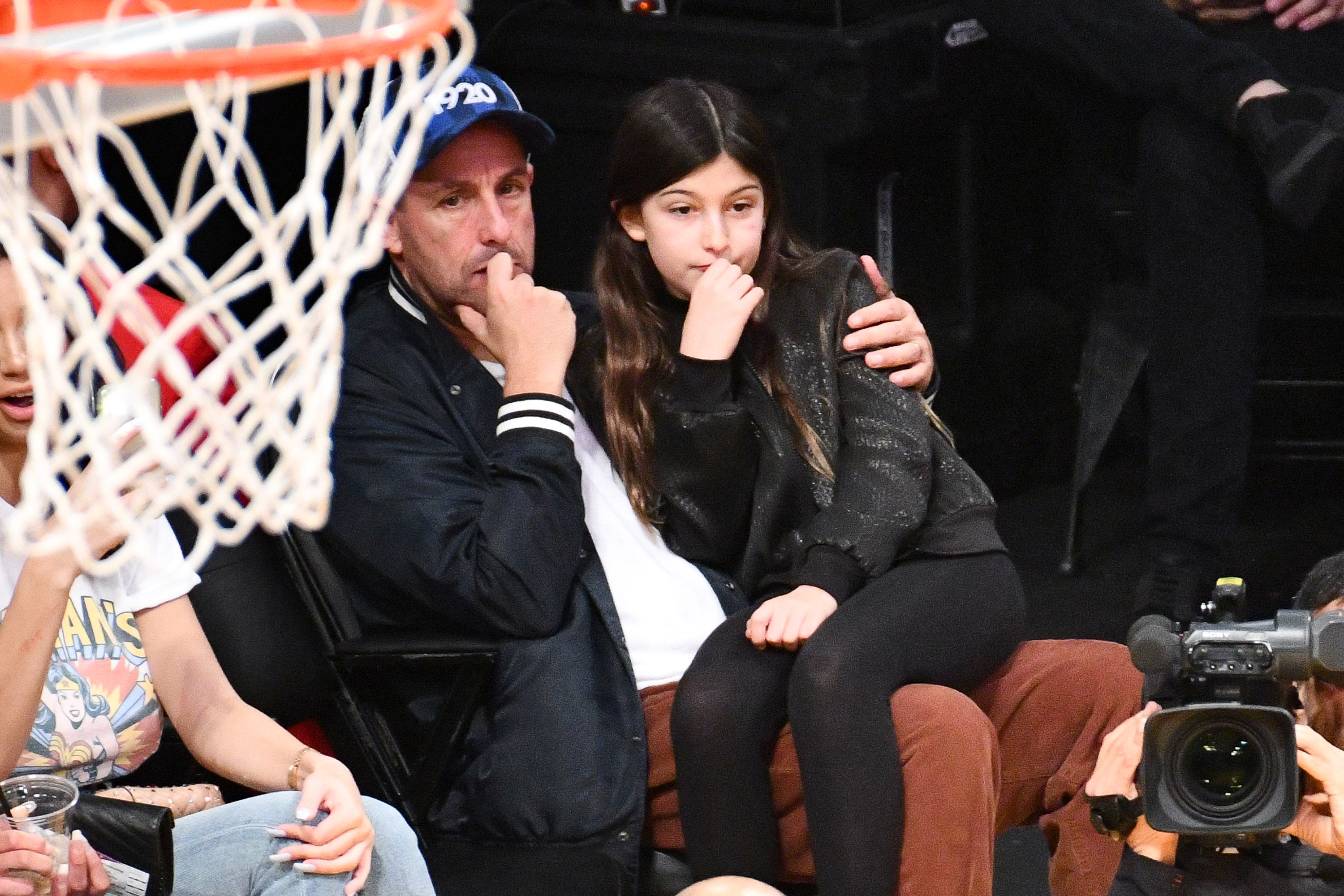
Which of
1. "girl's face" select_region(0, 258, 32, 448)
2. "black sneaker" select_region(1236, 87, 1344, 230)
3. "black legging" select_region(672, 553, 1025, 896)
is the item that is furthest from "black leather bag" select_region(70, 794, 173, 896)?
"black sneaker" select_region(1236, 87, 1344, 230)

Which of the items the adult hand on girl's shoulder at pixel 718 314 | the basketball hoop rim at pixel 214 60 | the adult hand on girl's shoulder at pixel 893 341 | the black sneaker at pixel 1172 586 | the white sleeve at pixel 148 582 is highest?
the basketball hoop rim at pixel 214 60

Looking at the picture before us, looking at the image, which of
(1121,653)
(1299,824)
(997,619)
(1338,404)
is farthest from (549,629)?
(1338,404)

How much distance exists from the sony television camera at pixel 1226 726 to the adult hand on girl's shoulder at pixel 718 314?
70 centimetres

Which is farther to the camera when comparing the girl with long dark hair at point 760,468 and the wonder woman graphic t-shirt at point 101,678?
the girl with long dark hair at point 760,468

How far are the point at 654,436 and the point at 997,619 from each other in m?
0.54

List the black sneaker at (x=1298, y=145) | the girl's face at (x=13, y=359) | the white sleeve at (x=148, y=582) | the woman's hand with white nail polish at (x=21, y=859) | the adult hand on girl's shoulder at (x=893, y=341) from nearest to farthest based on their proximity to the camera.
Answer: the woman's hand with white nail polish at (x=21, y=859) → the girl's face at (x=13, y=359) → the white sleeve at (x=148, y=582) → the adult hand on girl's shoulder at (x=893, y=341) → the black sneaker at (x=1298, y=145)

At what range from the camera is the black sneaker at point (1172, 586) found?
375 cm

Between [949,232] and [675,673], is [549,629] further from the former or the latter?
[949,232]

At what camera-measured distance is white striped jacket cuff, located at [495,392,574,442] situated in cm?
258

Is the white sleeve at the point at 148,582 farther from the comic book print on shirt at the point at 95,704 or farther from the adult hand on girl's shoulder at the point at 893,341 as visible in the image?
the adult hand on girl's shoulder at the point at 893,341

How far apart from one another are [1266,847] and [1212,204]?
1.81 metres

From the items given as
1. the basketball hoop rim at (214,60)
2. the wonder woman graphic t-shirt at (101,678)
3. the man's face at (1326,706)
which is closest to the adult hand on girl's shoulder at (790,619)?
the man's face at (1326,706)

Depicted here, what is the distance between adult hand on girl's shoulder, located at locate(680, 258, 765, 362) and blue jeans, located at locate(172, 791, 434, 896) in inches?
31.7

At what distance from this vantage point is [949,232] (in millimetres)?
4309
